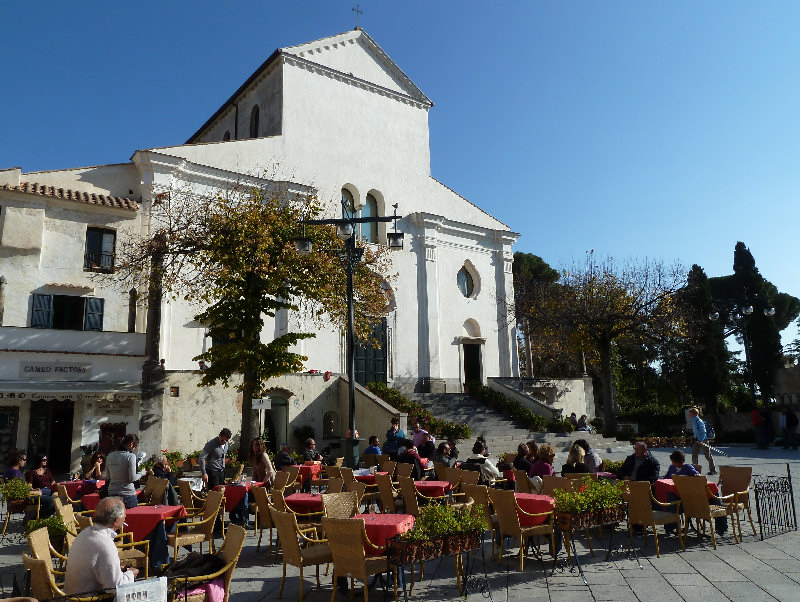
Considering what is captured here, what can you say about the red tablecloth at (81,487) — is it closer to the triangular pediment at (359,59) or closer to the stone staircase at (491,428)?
the stone staircase at (491,428)

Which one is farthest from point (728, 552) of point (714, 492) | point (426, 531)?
point (426, 531)

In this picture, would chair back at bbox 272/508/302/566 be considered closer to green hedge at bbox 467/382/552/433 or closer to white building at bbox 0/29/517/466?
white building at bbox 0/29/517/466

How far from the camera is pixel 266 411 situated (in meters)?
20.7

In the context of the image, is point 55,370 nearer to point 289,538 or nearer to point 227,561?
point 289,538

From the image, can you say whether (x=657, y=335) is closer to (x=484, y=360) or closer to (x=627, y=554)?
(x=484, y=360)

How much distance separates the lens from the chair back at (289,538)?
6477 millimetres

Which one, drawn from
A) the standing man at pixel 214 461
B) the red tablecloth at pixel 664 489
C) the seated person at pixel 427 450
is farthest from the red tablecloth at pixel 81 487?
the red tablecloth at pixel 664 489

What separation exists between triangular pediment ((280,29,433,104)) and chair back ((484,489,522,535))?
22853mm

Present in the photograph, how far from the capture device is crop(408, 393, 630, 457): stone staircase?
2089cm

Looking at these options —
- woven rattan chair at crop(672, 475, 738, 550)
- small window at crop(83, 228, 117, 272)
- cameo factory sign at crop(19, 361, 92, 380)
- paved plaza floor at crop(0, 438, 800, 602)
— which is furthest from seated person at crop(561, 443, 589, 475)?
small window at crop(83, 228, 117, 272)

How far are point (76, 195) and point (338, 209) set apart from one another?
397 inches

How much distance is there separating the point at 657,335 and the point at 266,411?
17841 mm

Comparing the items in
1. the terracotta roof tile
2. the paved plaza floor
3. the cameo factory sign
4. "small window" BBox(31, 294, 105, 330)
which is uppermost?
the terracotta roof tile

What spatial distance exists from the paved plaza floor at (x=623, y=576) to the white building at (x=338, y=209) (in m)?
11.8
